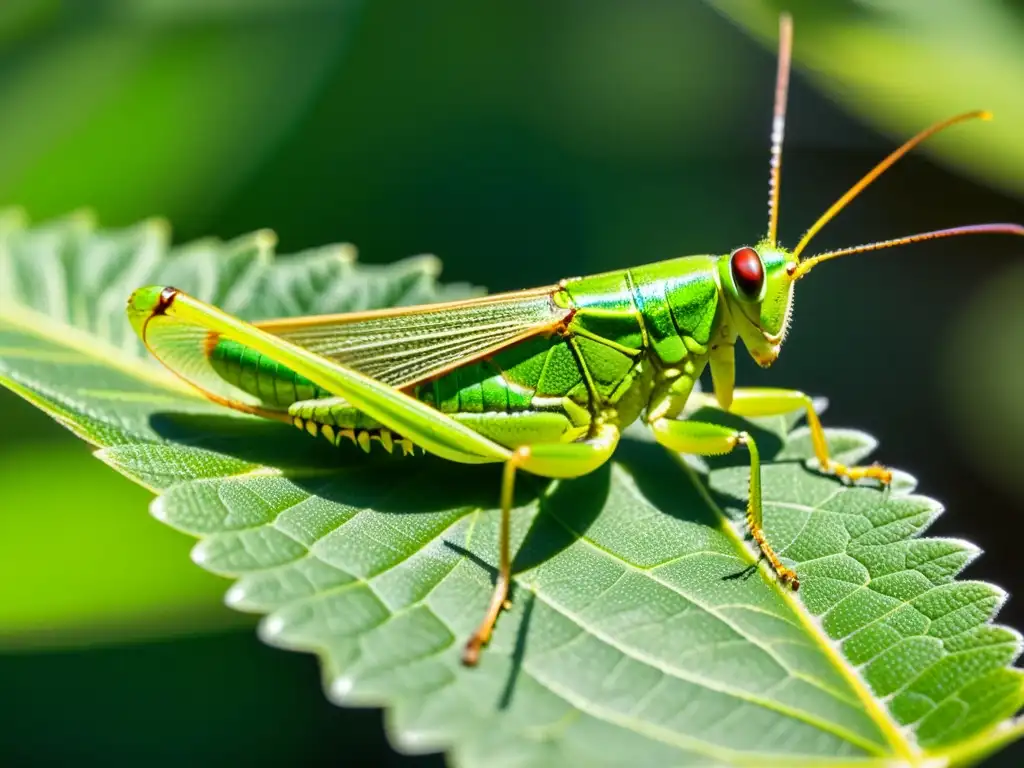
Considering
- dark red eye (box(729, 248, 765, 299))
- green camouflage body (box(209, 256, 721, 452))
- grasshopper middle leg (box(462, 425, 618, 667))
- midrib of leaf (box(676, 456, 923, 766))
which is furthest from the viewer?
dark red eye (box(729, 248, 765, 299))

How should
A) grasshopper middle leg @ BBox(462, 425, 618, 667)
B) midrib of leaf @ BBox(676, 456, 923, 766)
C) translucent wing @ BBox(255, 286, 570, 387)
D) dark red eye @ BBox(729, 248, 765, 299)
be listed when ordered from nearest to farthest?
1. midrib of leaf @ BBox(676, 456, 923, 766)
2. grasshopper middle leg @ BBox(462, 425, 618, 667)
3. translucent wing @ BBox(255, 286, 570, 387)
4. dark red eye @ BBox(729, 248, 765, 299)

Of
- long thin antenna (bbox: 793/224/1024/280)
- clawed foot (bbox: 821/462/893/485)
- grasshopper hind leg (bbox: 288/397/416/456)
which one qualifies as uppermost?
long thin antenna (bbox: 793/224/1024/280)

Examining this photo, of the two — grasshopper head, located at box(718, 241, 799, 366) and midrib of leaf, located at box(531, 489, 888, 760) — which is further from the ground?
grasshopper head, located at box(718, 241, 799, 366)

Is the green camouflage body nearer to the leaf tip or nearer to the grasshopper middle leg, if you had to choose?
the grasshopper middle leg

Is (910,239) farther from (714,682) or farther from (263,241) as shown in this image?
(263,241)

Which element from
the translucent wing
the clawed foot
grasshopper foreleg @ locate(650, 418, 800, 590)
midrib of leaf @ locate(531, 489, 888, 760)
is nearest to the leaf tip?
the translucent wing

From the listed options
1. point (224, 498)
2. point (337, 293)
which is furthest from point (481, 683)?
point (337, 293)
